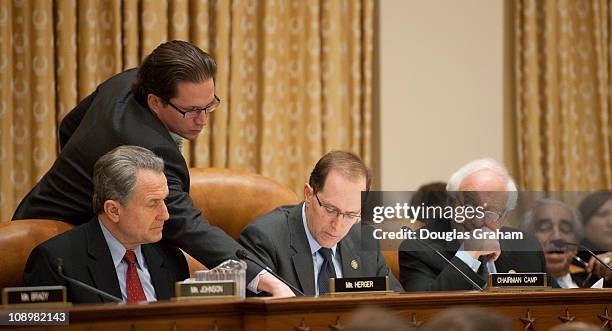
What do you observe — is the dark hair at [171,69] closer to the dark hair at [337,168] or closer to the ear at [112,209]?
the ear at [112,209]

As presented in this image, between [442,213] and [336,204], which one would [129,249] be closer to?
[336,204]

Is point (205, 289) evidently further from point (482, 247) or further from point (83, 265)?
point (482, 247)

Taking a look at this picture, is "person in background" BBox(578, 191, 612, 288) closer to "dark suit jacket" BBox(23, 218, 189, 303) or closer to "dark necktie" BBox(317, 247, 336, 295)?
"dark necktie" BBox(317, 247, 336, 295)

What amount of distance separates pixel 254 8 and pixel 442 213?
9.59 feet

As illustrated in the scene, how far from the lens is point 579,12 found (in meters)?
7.30

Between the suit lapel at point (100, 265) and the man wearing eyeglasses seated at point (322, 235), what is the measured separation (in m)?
0.66

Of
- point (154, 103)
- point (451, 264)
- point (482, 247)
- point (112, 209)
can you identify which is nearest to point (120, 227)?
point (112, 209)

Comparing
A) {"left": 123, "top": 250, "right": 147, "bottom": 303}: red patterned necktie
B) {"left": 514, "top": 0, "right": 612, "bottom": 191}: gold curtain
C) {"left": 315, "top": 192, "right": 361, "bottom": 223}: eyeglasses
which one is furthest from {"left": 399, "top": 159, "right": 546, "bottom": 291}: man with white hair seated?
{"left": 514, "top": 0, "right": 612, "bottom": 191}: gold curtain

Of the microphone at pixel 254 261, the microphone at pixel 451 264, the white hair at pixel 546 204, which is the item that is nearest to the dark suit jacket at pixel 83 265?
the microphone at pixel 254 261

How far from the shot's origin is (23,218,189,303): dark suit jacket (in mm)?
3271

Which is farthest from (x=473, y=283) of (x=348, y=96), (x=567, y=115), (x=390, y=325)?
(x=567, y=115)

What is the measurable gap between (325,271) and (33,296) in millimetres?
1497

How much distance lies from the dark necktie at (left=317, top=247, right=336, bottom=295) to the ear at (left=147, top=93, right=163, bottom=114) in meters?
0.90

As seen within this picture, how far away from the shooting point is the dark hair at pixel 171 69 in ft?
11.8
